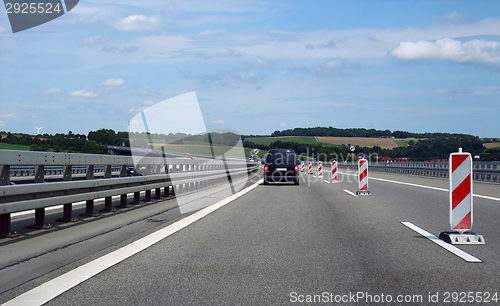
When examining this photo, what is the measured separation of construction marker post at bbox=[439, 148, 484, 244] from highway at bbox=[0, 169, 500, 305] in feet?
0.86

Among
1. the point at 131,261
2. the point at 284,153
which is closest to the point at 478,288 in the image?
the point at 131,261

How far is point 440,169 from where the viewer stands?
115 ft

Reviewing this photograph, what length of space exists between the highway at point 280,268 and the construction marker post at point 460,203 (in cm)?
26

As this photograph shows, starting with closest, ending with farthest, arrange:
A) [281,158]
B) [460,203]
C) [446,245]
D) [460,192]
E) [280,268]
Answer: [280,268]
[446,245]
[460,203]
[460,192]
[281,158]

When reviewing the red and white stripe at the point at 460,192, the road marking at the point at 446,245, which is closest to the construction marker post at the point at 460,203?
the red and white stripe at the point at 460,192

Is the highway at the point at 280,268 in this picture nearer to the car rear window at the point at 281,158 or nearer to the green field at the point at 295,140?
the car rear window at the point at 281,158

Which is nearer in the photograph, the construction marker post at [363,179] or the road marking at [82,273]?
the road marking at [82,273]

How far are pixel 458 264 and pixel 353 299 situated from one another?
1987 mm

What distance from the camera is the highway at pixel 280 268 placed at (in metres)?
4.44

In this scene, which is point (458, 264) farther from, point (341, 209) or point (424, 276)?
point (341, 209)

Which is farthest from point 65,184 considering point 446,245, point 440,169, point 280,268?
point 440,169

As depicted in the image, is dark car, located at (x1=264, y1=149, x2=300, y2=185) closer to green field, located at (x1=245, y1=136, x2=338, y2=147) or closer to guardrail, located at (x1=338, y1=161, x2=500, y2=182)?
guardrail, located at (x1=338, y1=161, x2=500, y2=182)

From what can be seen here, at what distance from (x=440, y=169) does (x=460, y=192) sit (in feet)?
96.7

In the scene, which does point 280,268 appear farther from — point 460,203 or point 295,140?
point 295,140
